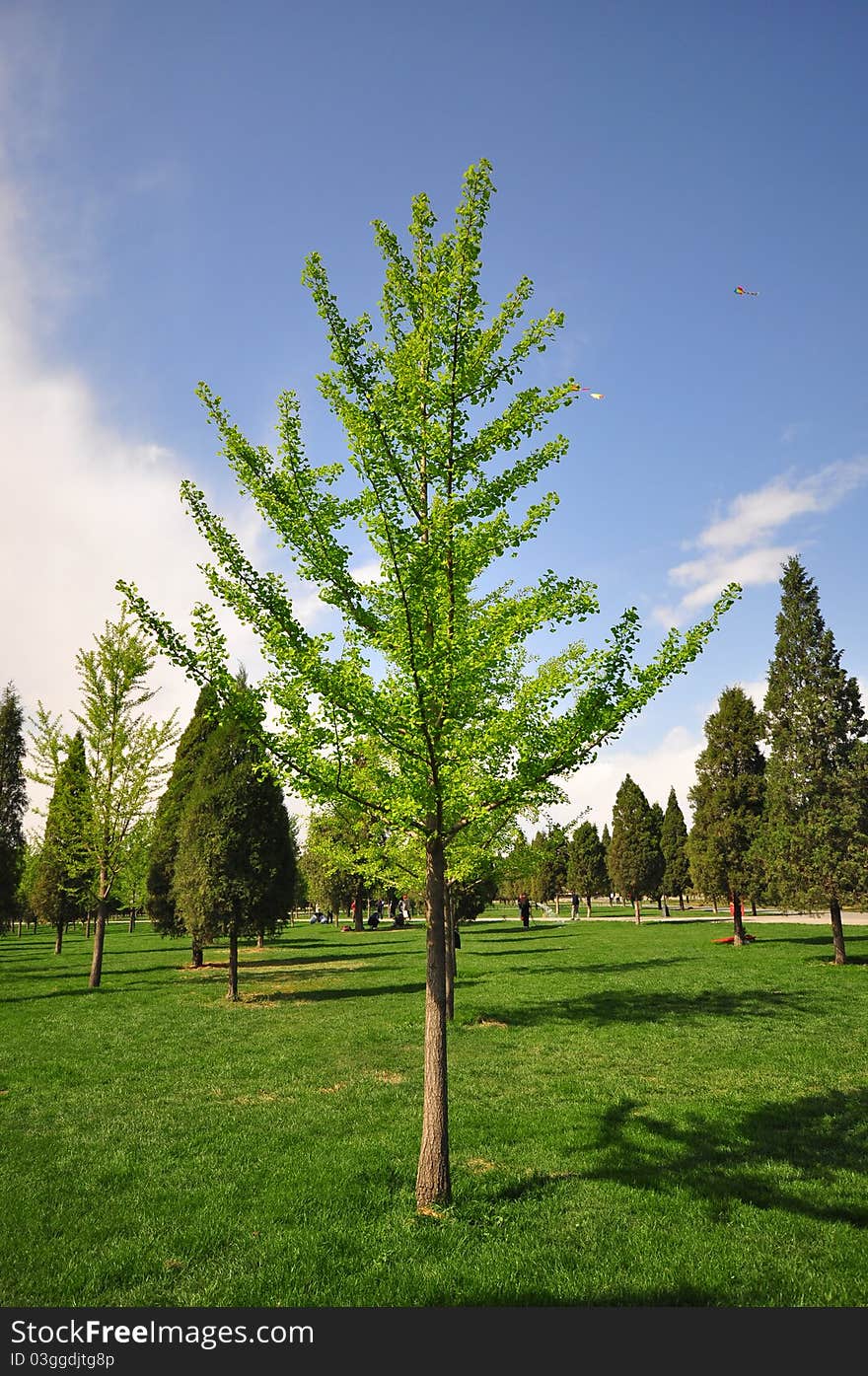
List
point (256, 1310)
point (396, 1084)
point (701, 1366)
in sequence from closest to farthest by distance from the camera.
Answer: point (701, 1366) → point (256, 1310) → point (396, 1084)

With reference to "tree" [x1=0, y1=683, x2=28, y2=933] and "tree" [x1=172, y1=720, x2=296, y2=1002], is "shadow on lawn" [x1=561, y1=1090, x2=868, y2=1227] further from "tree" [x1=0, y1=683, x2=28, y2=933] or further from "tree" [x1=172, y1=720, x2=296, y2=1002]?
"tree" [x1=0, y1=683, x2=28, y2=933]

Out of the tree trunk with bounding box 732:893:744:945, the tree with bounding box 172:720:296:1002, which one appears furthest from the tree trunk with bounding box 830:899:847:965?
the tree with bounding box 172:720:296:1002

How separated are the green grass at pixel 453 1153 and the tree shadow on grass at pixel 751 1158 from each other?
0.03 m

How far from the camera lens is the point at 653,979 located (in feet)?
69.6

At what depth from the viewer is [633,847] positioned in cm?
5197

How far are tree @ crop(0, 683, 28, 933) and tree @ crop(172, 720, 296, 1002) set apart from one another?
11.3 metres

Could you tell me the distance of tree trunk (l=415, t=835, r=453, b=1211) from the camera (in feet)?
22.7

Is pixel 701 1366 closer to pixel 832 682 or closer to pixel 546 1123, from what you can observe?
pixel 546 1123

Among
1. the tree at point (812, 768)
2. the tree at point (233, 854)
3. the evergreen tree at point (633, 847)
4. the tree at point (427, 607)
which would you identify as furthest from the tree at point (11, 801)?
the evergreen tree at point (633, 847)

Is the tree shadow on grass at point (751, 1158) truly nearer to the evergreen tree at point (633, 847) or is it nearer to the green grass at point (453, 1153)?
the green grass at point (453, 1153)

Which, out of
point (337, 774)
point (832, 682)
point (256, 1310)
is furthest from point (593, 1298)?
point (832, 682)

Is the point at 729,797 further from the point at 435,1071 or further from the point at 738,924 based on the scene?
the point at 435,1071

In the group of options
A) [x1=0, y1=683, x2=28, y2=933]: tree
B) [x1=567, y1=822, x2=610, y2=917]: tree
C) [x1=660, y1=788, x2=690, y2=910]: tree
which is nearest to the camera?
[x1=0, y1=683, x2=28, y2=933]: tree

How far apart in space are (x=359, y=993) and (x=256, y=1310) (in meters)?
16.3
